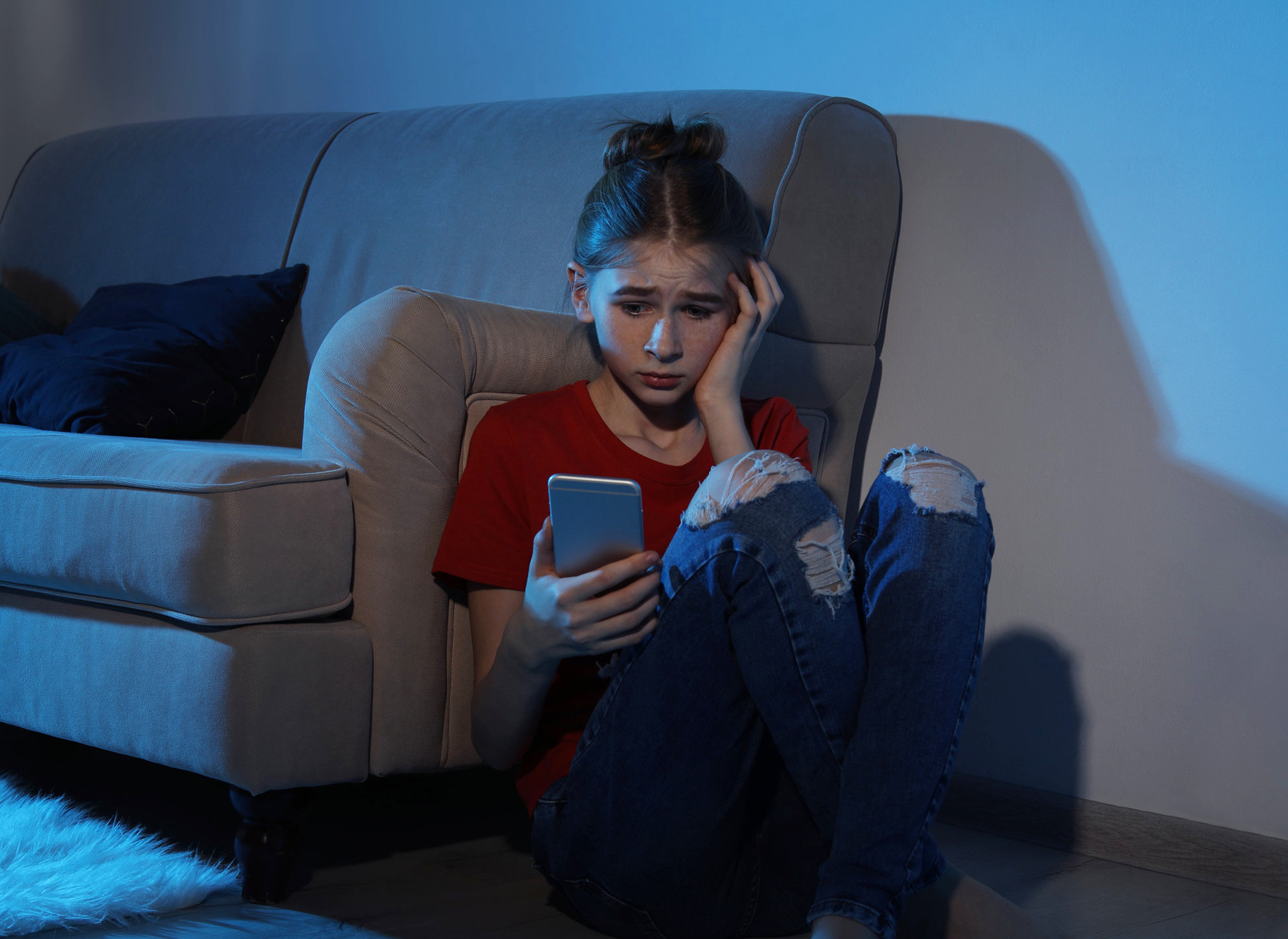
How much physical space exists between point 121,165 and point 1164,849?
2.16 meters

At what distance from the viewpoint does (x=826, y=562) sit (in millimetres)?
860

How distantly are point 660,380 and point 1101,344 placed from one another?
66 centimetres

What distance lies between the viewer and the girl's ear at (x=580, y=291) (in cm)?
119

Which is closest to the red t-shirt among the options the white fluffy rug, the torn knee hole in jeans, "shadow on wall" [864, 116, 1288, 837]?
the torn knee hole in jeans

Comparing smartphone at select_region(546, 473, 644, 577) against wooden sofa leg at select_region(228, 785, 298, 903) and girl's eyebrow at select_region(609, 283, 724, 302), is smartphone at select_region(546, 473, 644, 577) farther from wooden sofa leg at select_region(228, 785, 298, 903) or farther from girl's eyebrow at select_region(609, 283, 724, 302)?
wooden sofa leg at select_region(228, 785, 298, 903)

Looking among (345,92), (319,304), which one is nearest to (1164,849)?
(319,304)

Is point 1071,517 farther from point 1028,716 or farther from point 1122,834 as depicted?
point 1122,834

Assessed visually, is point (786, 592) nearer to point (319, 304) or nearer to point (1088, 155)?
point (1088, 155)

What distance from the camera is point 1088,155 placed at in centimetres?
147

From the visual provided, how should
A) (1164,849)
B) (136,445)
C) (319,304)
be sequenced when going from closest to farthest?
(136,445), (1164,849), (319,304)

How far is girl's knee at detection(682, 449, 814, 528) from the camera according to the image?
0.86 meters

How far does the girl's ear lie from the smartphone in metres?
0.35

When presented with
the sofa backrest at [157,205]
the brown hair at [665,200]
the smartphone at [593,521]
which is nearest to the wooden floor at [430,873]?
the smartphone at [593,521]

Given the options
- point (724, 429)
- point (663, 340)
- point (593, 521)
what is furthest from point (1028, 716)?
point (593, 521)
